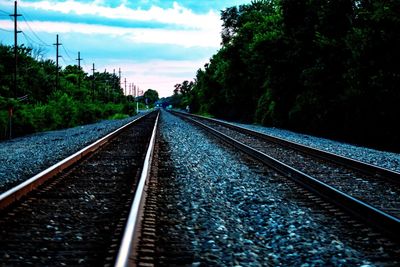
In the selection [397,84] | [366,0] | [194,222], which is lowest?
[194,222]

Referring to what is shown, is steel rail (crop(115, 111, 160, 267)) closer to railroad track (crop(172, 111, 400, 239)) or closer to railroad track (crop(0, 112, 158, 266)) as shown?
railroad track (crop(0, 112, 158, 266))

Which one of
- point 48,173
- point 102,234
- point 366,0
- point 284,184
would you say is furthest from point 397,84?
point 102,234

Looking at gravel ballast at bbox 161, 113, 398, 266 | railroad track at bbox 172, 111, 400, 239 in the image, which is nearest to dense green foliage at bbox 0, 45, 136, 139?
railroad track at bbox 172, 111, 400, 239

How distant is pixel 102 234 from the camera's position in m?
4.98

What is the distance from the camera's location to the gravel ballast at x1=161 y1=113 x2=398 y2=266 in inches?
173

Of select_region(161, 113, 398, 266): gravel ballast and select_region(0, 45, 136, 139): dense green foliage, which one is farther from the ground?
select_region(0, 45, 136, 139): dense green foliage

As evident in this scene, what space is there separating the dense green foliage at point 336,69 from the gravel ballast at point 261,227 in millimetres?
12712

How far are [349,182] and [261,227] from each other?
149 inches

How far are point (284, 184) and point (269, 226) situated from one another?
3.04 metres

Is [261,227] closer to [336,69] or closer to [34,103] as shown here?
[336,69]

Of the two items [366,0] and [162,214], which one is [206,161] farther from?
[366,0]

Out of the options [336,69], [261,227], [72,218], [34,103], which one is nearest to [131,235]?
[72,218]

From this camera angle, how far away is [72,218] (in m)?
5.78

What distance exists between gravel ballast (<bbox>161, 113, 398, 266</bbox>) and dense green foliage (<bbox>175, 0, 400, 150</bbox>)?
500 inches
